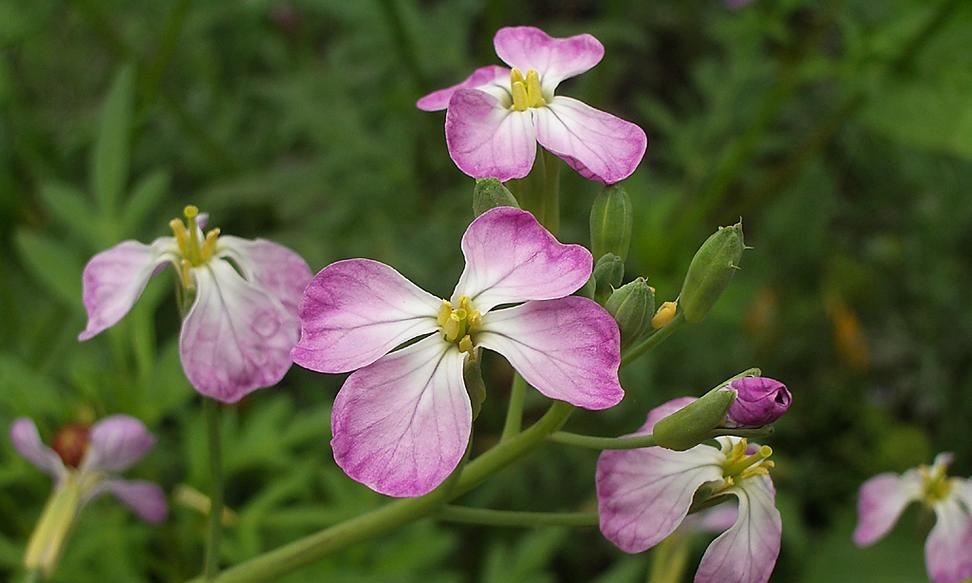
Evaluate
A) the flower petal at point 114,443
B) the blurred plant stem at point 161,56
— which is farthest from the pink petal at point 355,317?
the blurred plant stem at point 161,56

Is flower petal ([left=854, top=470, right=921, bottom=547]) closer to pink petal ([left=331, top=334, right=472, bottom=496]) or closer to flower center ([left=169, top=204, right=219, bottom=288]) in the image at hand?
pink petal ([left=331, top=334, right=472, bottom=496])

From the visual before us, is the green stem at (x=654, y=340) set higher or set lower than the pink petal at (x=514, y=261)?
lower

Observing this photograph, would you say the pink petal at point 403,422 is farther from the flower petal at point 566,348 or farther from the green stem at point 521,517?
the green stem at point 521,517

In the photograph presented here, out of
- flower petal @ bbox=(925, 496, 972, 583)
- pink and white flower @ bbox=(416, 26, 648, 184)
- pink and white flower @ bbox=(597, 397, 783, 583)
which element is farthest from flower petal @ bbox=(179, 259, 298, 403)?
flower petal @ bbox=(925, 496, 972, 583)

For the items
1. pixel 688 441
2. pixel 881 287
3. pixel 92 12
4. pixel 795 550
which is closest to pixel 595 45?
pixel 688 441

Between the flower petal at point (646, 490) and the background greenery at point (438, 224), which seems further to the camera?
the background greenery at point (438, 224)

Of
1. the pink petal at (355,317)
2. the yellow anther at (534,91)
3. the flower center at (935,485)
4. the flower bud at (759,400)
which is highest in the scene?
the yellow anther at (534,91)
